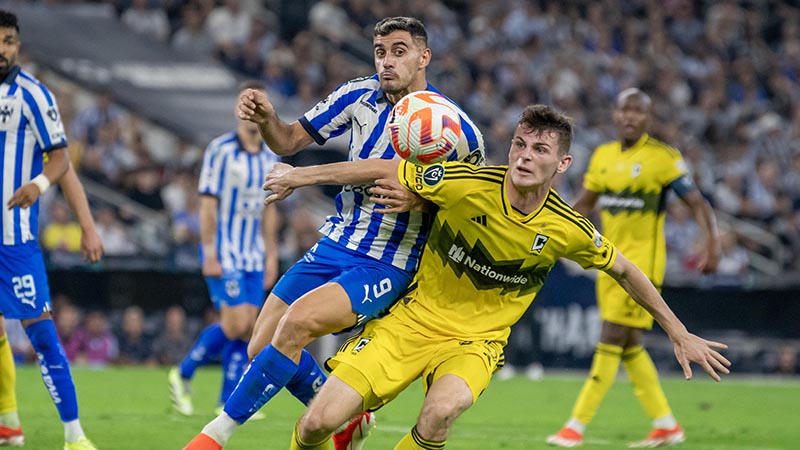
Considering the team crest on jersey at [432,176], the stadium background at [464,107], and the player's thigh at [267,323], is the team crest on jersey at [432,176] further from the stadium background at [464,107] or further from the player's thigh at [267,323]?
the stadium background at [464,107]

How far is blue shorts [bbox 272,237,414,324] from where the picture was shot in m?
6.39

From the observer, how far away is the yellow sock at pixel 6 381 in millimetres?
7820

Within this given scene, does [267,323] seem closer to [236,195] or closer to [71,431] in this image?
[71,431]

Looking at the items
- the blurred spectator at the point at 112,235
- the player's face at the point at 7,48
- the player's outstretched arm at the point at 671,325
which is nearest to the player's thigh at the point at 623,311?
the player's outstretched arm at the point at 671,325

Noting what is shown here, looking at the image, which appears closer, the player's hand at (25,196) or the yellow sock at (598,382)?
the player's hand at (25,196)

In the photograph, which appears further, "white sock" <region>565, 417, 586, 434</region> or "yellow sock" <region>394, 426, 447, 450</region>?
"white sock" <region>565, 417, 586, 434</region>

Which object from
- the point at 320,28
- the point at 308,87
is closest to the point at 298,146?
the point at 308,87

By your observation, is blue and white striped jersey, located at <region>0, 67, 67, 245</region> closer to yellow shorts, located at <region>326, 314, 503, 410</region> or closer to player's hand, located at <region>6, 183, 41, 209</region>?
player's hand, located at <region>6, 183, 41, 209</region>

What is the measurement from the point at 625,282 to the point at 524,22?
1721 cm

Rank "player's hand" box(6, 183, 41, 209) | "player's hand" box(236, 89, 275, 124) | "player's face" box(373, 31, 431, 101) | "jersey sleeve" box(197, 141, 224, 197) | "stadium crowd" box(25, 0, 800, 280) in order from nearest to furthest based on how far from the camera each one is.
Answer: "player's hand" box(236, 89, 275, 124)
"player's face" box(373, 31, 431, 101)
"player's hand" box(6, 183, 41, 209)
"jersey sleeve" box(197, 141, 224, 197)
"stadium crowd" box(25, 0, 800, 280)

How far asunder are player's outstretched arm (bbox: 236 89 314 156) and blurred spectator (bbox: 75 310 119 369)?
9.58 meters

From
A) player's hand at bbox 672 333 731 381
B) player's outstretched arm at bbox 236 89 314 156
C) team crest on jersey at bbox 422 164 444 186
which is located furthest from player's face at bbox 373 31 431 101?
player's hand at bbox 672 333 731 381

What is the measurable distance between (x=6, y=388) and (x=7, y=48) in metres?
2.17

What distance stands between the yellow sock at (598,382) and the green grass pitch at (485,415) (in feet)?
0.84
